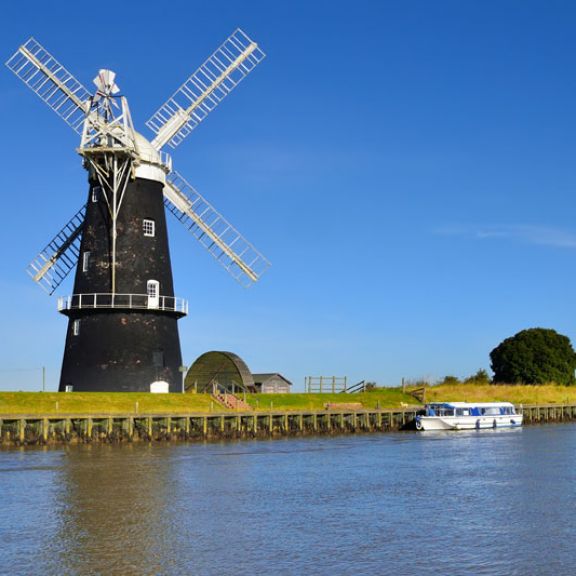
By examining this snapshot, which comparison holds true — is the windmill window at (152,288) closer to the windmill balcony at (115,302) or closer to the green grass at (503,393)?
the windmill balcony at (115,302)

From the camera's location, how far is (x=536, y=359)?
10175cm

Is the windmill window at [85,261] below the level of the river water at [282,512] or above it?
above

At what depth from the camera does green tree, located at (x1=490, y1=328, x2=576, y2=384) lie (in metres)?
101

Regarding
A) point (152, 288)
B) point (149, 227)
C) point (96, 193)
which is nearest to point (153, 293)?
point (152, 288)

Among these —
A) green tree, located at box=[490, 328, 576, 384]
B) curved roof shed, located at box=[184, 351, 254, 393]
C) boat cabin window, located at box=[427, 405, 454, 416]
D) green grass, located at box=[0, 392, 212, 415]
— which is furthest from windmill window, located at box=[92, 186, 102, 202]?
green tree, located at box=[490, 328, 576, 384]

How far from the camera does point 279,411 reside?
59875 millimetres

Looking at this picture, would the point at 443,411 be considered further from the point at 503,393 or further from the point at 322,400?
the point at 503,393

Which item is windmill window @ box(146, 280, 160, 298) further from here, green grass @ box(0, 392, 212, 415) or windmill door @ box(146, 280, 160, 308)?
green grass @ box(0, 392, 212, 415)

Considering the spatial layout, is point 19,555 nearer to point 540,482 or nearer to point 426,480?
point 426,480

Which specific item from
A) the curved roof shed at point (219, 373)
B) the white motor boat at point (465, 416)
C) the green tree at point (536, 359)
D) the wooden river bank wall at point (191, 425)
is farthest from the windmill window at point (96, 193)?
the green tree at point (536, 359)

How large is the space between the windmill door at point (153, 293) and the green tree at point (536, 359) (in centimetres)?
5612

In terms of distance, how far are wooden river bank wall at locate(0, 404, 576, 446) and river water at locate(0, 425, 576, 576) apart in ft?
7.52

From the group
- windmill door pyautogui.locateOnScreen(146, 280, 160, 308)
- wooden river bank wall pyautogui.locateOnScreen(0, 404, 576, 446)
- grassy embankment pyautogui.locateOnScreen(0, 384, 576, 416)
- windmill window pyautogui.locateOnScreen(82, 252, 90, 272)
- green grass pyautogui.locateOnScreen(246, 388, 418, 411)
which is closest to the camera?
wooden river bank wall pyautogui.locateOnScreen(0, 404, 576, 446)

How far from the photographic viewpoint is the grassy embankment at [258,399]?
51125mm
